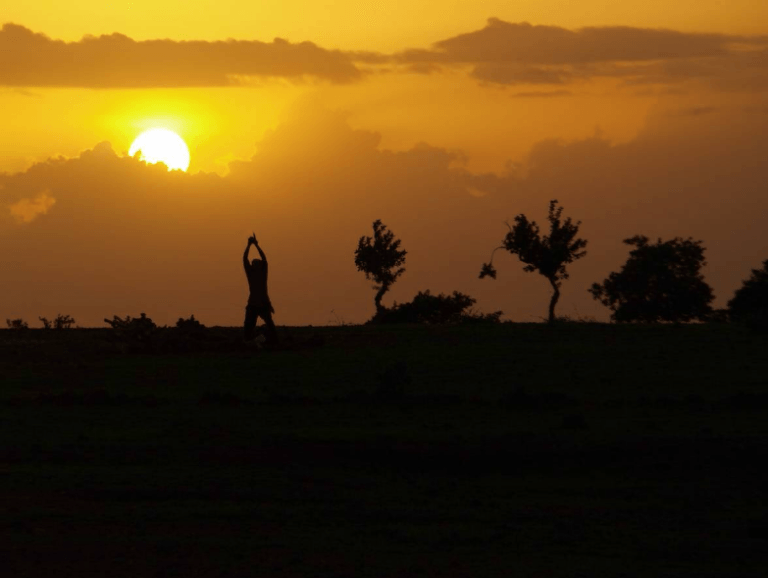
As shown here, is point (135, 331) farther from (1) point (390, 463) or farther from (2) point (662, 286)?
(2) point (662, 286)

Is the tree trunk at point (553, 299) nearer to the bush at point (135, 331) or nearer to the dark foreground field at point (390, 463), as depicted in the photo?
the dark foreground field at point (390, 463)

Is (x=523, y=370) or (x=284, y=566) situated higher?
(x=523, y=370)

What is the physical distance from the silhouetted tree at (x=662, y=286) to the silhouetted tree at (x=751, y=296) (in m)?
4.02

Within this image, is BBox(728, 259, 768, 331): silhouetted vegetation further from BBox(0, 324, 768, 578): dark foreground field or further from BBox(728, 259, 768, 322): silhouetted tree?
BBox(0, 324, 768, 578): dark foreground field

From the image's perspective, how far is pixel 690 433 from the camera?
18641 mm

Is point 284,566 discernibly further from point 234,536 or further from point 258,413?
point 258,413

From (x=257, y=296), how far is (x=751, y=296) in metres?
21.7

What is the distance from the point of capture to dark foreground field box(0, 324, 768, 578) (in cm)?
1190

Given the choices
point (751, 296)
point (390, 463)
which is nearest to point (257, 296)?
point (390, 463)

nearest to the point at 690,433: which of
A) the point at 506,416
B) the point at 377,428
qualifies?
the point at 506,416

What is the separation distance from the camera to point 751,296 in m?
44.7

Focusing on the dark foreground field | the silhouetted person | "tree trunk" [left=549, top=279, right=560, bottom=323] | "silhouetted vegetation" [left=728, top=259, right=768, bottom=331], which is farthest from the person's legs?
"silhouetted vegetation" [left=728, top=259, right=768, bottom=331]

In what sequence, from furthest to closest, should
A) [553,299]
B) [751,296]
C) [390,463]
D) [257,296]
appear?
[751,296] → [553,299] → [257,296] → [390,463]

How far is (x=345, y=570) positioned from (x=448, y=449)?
6554mm
